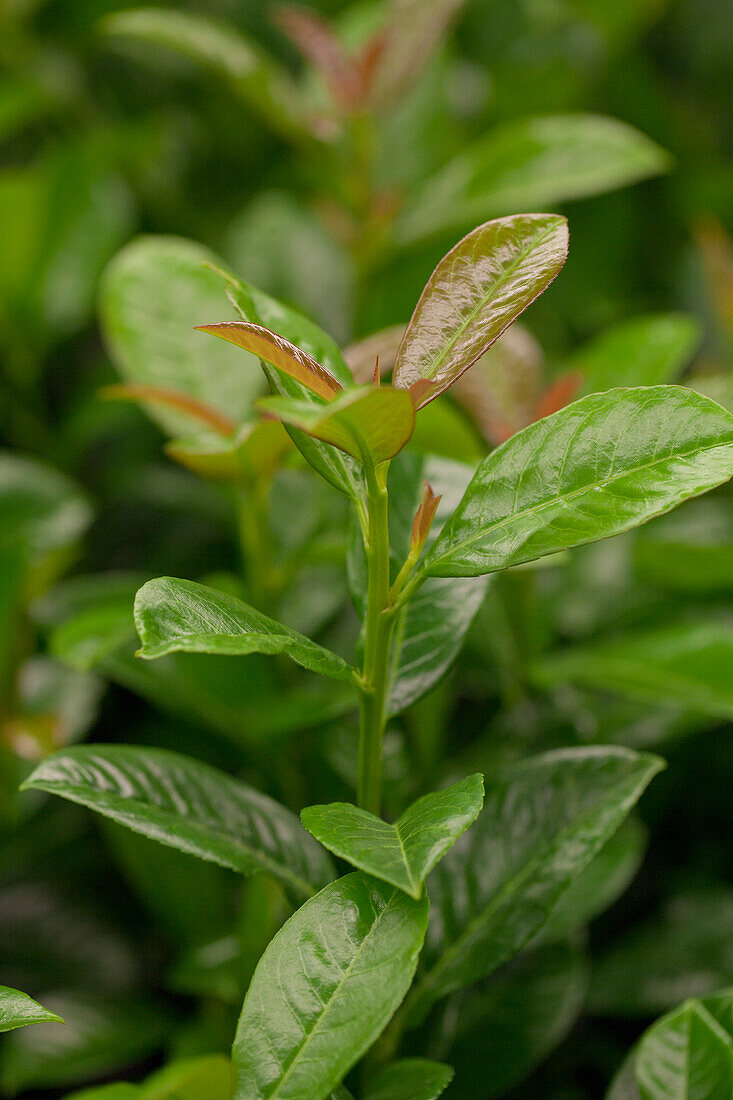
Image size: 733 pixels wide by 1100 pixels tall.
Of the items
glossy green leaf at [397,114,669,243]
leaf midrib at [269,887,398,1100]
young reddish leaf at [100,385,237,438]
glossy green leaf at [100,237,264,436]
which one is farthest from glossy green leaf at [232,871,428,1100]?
glossy green leaf at [397,114,669,243]

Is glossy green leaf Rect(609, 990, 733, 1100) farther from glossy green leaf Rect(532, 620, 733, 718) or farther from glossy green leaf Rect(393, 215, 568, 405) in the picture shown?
glossy green leaf Rect(393, 215, 568, 405)

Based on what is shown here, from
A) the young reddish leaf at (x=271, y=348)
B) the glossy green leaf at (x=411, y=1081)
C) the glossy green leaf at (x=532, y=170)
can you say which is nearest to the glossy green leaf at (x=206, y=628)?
the young reddish leaf at (x=271, y=348)

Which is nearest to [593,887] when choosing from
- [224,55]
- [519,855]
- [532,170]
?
[519,855]

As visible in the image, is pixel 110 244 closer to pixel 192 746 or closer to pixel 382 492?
pixel 192 746

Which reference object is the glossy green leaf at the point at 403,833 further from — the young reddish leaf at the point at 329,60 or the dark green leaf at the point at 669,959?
the young reddish leaf at the point at 329,60

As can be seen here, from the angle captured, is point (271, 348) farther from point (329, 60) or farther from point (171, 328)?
point (329, 60)

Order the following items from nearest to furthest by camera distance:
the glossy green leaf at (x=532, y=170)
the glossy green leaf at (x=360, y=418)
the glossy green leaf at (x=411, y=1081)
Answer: the glossy green leaf at (x=360, y=418) < the glossy green leaf at (x=411, y=1081) < the glossy green leaf at (x=532, y=170)

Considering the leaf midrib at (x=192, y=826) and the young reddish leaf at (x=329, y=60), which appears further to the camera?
the young reddish leaf at (x=329, y=60)
